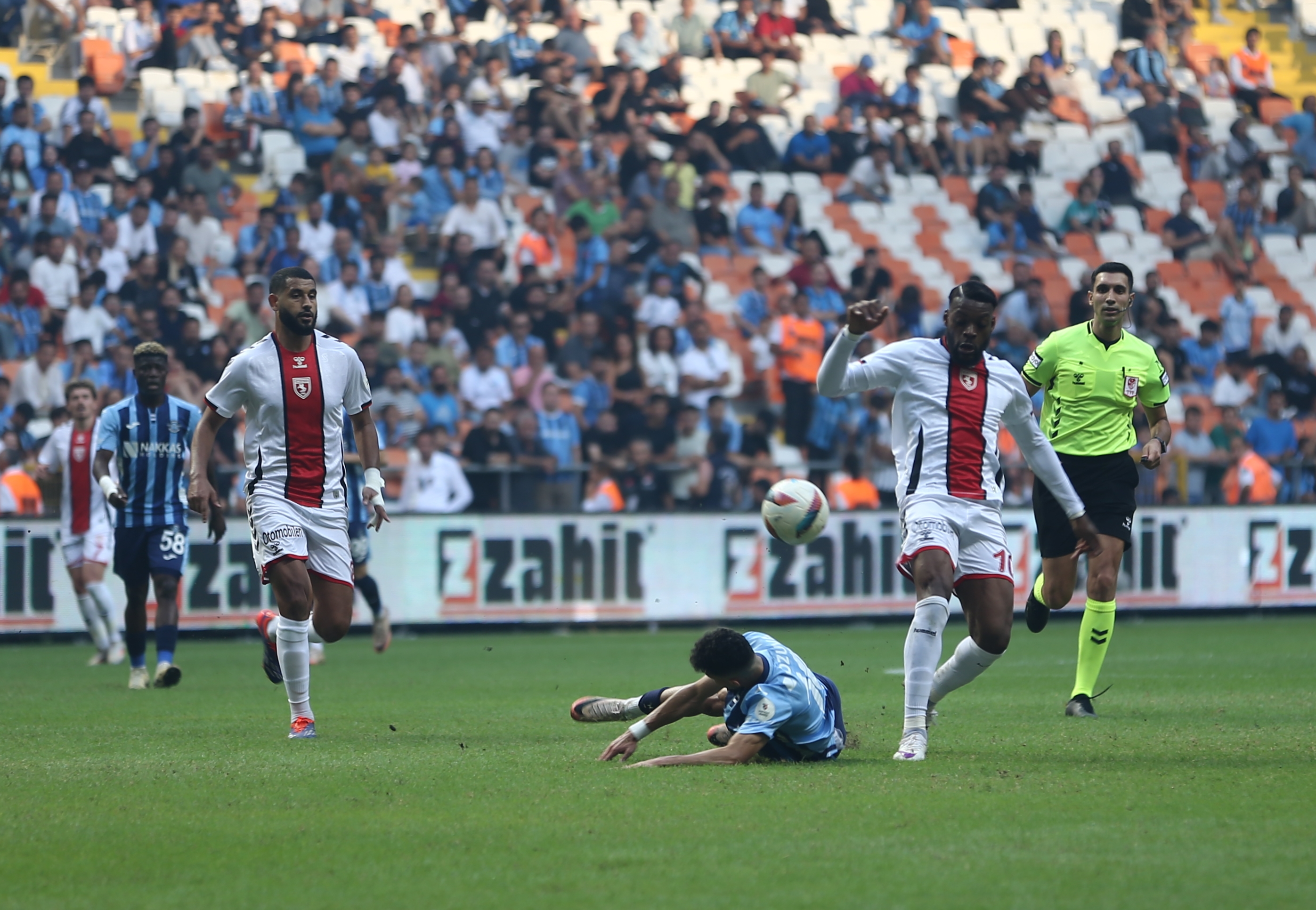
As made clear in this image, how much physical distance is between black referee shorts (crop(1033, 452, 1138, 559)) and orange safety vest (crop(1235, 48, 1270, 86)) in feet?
72.2

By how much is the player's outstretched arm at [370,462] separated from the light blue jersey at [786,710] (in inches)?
94.0

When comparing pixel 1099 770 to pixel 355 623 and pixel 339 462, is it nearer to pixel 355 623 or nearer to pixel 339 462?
pixel 339 462

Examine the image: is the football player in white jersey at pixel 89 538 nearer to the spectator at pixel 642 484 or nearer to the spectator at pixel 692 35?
the spectator at pixel 642 484

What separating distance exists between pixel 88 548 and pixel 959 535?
32.4 ft

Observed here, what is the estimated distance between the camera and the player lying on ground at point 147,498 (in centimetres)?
1309

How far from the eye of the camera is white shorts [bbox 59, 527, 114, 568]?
15820mm

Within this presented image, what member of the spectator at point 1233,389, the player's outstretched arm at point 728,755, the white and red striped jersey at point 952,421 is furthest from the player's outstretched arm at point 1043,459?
the spectator at point 1233,389

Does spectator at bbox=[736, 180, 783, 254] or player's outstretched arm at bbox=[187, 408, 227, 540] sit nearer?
player's outstretched arm at bbox=[187, 408, 227, 540]

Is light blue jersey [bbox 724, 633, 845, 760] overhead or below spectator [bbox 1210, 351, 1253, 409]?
below

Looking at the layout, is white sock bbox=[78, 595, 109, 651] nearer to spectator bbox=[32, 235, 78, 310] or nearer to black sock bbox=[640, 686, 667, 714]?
spectator bbox=[32, 235, 78, 310]

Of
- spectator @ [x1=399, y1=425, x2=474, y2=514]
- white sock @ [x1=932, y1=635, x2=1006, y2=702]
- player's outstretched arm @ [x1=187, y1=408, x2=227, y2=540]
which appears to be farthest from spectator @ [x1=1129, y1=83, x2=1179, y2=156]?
player's outstretched arm @ [x1=187, y1=408, x2=227, y2=540]

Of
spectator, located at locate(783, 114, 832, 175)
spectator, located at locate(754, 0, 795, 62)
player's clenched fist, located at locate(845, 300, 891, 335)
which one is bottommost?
player's clenched fist, located at locate(845, 300, 891, 335)

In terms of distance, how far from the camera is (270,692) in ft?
41.2

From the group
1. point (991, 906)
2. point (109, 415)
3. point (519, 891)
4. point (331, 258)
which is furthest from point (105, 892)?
point (331, 258)
